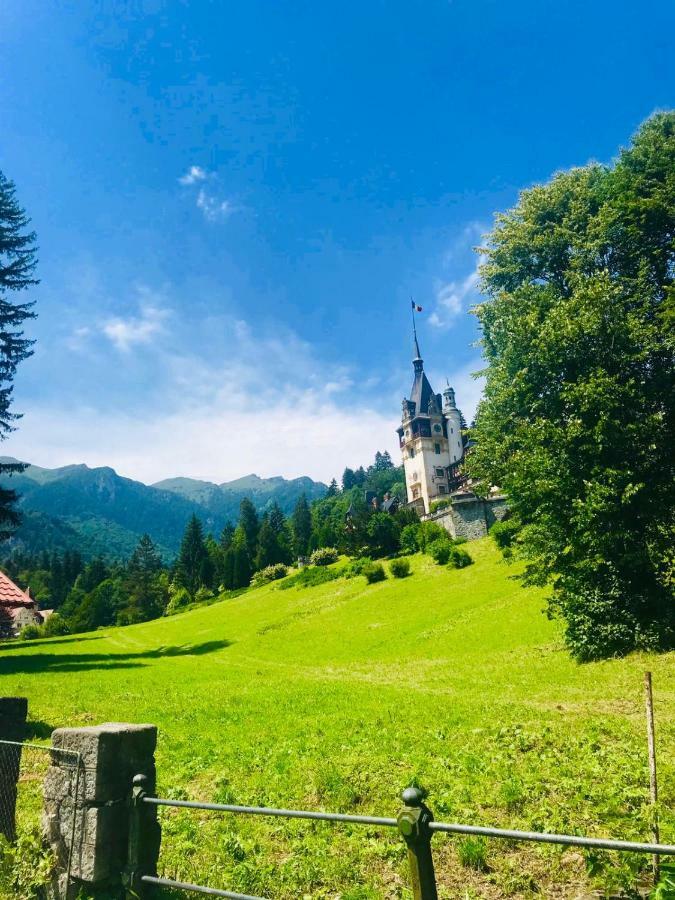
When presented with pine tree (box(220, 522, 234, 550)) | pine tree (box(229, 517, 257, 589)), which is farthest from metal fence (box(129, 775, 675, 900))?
pine tree (box(220, 522, 234, 550))

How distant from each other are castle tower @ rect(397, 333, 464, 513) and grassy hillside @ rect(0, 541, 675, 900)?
6829cm

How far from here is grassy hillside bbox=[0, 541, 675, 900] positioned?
5.47 metres

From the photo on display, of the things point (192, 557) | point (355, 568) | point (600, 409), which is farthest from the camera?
point (192, 557)

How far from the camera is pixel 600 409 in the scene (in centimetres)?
1602

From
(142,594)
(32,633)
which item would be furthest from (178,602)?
(32,633)

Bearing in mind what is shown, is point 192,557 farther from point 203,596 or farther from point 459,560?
point 459,560

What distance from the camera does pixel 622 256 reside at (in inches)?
784

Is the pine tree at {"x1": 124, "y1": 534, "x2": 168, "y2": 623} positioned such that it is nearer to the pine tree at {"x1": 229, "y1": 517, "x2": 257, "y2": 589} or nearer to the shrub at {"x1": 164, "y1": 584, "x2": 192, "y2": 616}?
the shrub at {"x1": 164, "y1": 584, "x2": 192, "y2": 616}

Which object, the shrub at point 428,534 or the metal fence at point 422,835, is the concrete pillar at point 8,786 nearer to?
Result: the metal fence at point 422,835

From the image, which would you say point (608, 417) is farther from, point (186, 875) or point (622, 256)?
point (186, 875)

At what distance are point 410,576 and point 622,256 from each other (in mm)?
31497

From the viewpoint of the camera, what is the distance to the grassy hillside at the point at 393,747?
5469mm

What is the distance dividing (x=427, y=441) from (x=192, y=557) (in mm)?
50359

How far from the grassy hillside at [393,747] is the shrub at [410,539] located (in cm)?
2955
